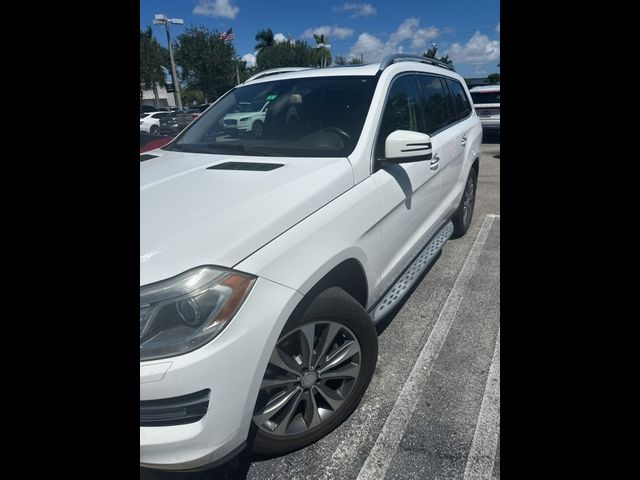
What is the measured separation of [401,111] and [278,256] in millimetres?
1825

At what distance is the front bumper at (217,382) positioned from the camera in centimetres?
134

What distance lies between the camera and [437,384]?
8.05ft

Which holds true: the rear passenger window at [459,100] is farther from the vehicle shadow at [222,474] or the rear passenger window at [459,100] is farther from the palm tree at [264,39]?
the palm tree at [264,39]

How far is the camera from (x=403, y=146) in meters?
2.29

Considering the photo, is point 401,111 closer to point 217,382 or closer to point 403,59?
point 403,59

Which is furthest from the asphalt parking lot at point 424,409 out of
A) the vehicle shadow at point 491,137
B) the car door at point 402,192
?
the vehicle shadow at point 491,137

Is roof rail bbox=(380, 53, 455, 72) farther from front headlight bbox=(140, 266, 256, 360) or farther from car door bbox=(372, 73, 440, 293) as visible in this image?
front headlight bbox=(140, 266, 256, 360)

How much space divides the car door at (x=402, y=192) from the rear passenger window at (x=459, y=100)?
1299 mm

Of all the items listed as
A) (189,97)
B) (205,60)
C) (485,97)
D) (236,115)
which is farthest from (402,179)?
(189,97)

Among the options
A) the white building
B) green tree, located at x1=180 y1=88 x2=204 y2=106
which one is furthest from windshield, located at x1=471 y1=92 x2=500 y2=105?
the white building

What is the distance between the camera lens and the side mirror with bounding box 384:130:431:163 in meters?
2.29
